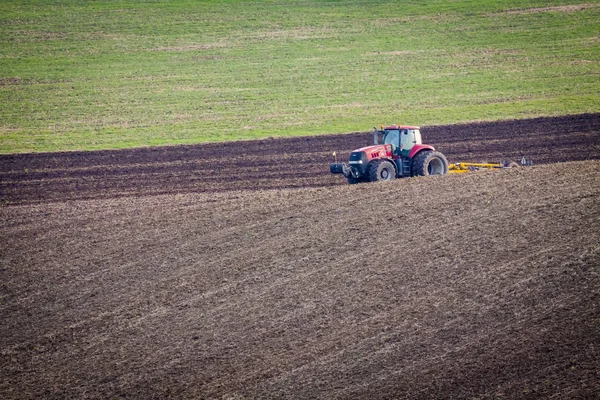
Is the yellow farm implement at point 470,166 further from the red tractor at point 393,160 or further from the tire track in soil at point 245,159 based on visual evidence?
the tire track in soil at point 245,159

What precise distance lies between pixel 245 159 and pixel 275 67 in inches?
594

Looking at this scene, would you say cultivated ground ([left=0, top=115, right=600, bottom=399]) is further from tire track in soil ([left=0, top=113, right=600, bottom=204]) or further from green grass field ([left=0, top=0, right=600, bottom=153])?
green grass field ([left=0, top=0, right=600, bottom=153])

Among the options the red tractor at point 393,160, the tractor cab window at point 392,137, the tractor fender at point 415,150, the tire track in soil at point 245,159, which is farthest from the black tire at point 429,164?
the tire track in soil at point 245,159

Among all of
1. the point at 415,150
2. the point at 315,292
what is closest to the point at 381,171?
the point at 415,150

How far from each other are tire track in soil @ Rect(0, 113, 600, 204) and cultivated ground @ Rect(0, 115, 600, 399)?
211 cm

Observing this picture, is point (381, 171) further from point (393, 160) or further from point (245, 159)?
point (245, 159)

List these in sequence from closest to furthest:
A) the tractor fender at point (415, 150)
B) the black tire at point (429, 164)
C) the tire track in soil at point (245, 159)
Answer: the black tire at point (429, 164), the tractor fender at point (415, 150), the tire track in soil at point (245, 159)

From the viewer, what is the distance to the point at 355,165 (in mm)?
21453

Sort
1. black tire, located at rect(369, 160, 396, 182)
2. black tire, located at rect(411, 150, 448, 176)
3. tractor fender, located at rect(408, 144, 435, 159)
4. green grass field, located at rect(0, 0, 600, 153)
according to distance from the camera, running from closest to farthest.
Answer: black tire, located at rect(369, 160, 396, 182) → black tire, located at rect(411, 150, 448, 176) → tractor fender, located at rect(408, 144, 435, 159) → green grass field, located at rect(0, 0, 600, 153)

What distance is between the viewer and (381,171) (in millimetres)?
21297

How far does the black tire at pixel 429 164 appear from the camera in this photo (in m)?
21.3

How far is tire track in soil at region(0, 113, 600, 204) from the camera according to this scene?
81.3ft

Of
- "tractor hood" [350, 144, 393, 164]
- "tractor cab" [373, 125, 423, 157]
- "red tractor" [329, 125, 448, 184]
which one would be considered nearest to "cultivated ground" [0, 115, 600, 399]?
"red tractor" [329, 125, 448, 184]

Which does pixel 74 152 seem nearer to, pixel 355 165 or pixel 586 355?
pixel 355 165
